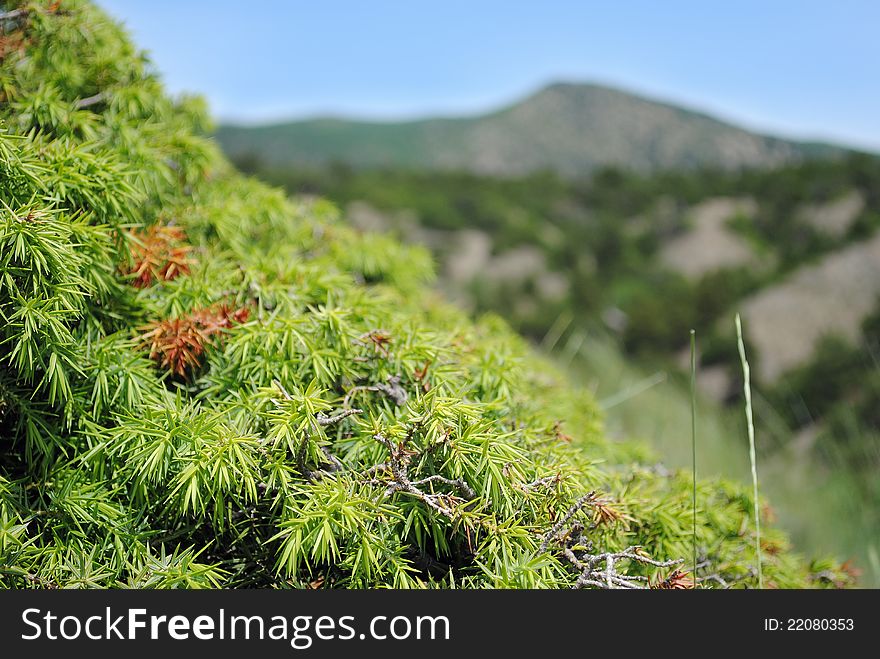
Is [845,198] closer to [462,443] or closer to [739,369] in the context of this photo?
[739,369]

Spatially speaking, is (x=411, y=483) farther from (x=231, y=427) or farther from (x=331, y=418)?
(x=231, y=427)

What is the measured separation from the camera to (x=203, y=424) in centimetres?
174

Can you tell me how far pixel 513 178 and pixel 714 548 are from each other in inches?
968

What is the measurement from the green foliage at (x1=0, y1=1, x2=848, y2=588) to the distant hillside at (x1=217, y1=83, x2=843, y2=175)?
834 inches

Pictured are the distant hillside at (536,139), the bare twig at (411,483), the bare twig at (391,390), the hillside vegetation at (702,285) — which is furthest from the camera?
the distant hillside at (536,139)

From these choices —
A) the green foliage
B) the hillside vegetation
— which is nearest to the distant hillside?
the hillside vegetation

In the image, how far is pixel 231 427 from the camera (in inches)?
69.1

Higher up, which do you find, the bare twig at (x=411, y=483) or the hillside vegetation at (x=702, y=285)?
the hillside vegetation at (x=702, y=285)

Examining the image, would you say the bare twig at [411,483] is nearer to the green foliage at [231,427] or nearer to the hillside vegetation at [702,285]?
the green foliage at [231,427]

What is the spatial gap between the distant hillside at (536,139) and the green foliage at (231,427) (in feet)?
69.5

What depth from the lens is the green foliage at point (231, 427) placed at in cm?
170

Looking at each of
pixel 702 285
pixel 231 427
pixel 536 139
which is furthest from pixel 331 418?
pixel 536 139

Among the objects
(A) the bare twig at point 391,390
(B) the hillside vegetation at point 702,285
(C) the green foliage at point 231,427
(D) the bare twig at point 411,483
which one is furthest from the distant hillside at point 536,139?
(D) the bare twig at point 411,483

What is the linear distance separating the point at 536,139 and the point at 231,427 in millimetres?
56720
